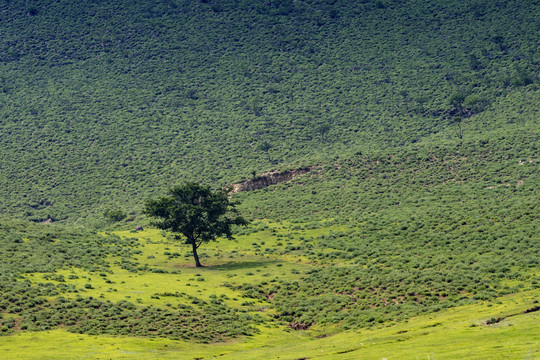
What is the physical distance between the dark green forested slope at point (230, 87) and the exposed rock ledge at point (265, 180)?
18.7 ft

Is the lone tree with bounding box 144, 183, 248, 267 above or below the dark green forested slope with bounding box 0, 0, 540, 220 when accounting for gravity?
below

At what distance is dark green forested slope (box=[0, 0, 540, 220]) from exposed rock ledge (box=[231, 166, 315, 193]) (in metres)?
5.69

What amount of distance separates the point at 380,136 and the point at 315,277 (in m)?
67.3

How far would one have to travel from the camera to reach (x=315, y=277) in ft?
186

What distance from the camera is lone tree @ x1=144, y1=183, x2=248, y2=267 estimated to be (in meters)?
64.4

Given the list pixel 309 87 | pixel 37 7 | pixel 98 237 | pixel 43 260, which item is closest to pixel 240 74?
pixel 309 87

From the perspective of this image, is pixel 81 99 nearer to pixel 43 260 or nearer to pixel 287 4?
pixel 287 4

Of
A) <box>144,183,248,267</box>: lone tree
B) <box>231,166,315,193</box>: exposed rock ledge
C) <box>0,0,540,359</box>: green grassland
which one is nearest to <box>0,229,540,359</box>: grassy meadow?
<box>0,0,540,359</box>: green grassland

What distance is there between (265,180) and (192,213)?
128ft

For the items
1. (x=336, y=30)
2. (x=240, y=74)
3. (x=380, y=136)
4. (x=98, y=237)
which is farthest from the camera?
(x=336, y=30)

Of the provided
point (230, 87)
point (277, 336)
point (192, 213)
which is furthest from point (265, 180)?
point (277, 336)

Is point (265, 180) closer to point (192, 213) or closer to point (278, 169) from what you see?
point (278, 169)

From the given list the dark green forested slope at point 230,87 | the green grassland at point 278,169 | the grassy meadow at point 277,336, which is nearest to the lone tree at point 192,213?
the green grassland at point 278,169

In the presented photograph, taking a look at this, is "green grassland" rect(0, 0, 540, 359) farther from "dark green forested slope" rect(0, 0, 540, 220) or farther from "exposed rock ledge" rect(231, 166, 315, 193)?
"exposed rock ledge" rect(231, 166, 315, 193)
